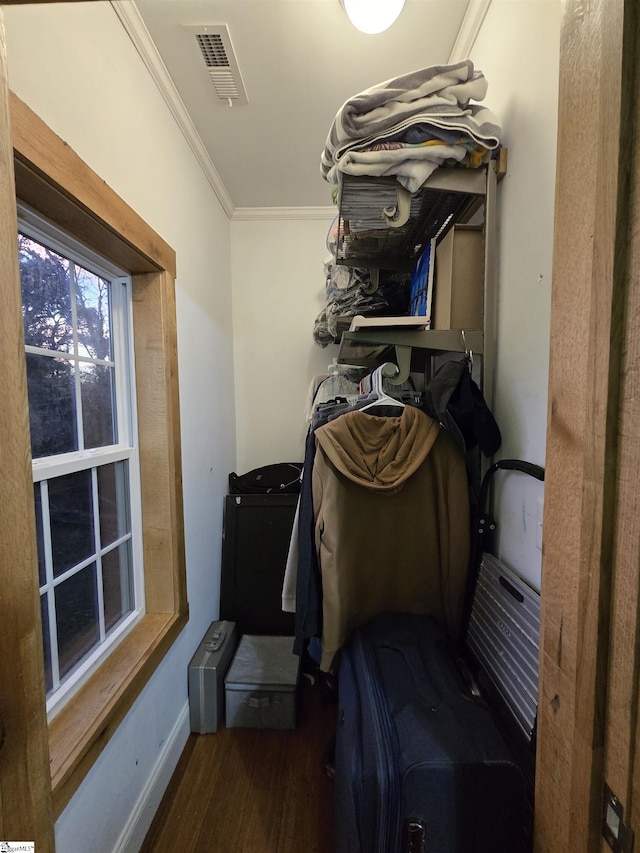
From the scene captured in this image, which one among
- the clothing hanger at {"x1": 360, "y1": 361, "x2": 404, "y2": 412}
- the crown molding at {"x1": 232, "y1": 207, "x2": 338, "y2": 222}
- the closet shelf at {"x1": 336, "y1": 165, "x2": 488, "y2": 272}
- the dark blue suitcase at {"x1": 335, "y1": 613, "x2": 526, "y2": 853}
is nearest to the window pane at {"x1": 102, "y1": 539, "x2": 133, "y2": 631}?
the dark blue suitcase at {"x1": 335, "y1": 613, "x2": 526, "y2": 853}

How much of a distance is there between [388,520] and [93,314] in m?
1.26

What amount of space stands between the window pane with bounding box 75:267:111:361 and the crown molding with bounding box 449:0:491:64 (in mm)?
1538

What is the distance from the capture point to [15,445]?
1.63ft

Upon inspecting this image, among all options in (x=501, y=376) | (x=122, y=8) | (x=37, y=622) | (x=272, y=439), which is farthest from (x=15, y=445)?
(x=272, y=439)

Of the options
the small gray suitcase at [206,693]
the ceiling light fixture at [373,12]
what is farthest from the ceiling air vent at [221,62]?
the small gray suitcase at [206,693]

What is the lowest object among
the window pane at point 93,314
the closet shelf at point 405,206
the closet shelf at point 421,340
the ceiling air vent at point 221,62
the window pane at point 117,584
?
the window pane at point 117,584

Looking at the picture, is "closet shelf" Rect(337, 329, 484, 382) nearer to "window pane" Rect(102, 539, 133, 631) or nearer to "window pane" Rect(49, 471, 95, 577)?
"window pane" Rect(49, 471, 95, 577)

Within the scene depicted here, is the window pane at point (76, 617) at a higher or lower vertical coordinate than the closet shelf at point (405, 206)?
lower

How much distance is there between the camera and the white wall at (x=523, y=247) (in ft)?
2.76

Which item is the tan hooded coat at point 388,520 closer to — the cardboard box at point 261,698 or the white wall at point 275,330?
the cardboard box at point 261,698

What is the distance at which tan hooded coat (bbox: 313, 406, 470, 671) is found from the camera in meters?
1.14

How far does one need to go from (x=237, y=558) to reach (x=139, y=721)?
0.99 m

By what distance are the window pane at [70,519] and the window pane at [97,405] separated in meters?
0.14

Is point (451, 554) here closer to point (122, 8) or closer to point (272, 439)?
point (272, 439)
